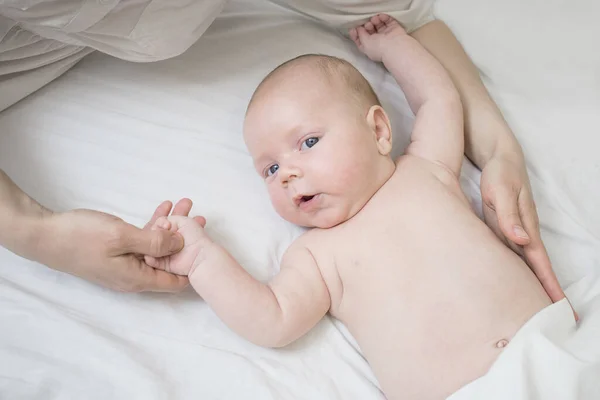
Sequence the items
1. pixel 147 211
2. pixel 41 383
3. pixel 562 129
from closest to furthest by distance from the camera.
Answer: pixel 41 383
pixel 147 211
pixel 562 129

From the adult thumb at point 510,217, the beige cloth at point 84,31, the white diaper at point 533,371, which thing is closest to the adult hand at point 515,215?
the adult thumb at point 510,217

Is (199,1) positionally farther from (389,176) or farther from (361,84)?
(389,176)

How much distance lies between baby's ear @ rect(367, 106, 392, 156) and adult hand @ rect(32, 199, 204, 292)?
15.7 inches

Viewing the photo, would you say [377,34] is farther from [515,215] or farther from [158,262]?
[158,262]

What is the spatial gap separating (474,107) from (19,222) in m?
0.85

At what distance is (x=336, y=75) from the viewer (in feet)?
3.65

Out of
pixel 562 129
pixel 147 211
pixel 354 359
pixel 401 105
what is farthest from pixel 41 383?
pixel 562 129

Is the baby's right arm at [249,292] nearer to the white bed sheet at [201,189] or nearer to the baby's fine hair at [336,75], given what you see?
the white bed sheet at [201,189]

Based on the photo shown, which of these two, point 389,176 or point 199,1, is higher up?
point 199,1

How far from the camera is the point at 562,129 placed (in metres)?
1.25

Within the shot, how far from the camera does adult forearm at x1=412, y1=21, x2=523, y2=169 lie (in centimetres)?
120

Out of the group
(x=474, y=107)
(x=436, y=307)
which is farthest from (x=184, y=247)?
(x=474, y=107)

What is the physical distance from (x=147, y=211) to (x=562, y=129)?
82 cm

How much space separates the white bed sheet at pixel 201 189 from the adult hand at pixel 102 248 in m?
0.07
